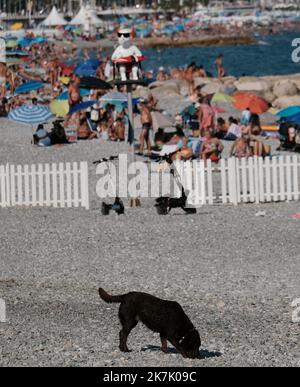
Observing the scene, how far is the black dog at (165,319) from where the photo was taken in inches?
347

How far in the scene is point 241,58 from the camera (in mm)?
93375

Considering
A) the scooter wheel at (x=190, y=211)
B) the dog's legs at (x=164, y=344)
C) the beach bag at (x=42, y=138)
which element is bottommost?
the dog's legs at (x=164, y=344)

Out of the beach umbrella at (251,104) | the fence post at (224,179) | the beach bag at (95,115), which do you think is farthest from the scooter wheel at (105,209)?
the beach umbrella at (251,104)

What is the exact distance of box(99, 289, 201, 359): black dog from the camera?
347 inches

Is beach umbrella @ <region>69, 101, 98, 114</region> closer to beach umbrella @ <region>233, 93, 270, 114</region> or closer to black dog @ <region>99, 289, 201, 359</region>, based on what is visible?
beach umbrella @ <region>233, 93, 270, 114</region>

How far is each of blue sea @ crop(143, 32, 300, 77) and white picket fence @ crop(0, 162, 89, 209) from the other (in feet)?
163

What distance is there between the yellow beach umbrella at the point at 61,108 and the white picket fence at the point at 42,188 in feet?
30.9

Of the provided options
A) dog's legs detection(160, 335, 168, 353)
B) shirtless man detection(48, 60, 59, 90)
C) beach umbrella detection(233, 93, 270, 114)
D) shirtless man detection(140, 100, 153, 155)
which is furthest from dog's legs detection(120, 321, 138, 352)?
shirtless man detection(48, 60, 59, 90)

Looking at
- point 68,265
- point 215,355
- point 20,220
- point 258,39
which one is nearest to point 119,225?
point 20,220

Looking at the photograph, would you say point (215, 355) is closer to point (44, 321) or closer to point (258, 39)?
point (44, 321)

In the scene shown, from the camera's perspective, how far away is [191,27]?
458 ft

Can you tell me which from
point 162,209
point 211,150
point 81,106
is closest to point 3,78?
point 81,106

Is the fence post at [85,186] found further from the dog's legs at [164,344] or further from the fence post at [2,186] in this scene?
the dog's legs at [164,344]

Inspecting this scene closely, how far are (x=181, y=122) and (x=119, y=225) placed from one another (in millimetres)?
11224
